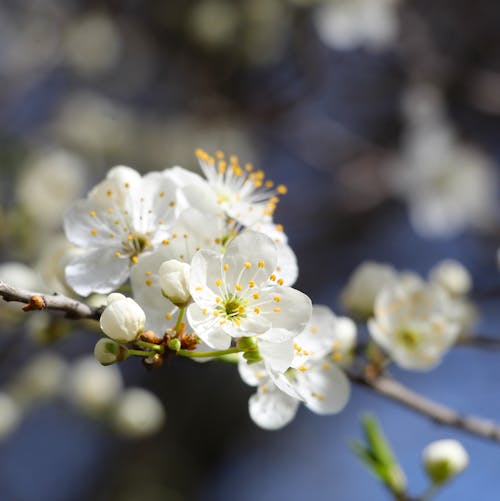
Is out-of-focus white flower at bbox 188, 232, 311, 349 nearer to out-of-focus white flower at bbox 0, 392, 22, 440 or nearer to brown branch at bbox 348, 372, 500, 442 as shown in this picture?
brown branch at bbox 348, 372, 500, 442

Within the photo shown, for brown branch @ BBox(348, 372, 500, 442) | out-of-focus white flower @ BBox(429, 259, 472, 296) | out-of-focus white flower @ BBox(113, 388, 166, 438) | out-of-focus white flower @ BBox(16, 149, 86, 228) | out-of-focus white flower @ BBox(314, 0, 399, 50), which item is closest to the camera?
brown branch @ BBox(348, 372, 500, 442)

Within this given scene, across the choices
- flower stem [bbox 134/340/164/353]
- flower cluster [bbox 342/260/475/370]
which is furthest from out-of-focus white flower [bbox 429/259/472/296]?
flower stem [bbox 134/340/164/353]

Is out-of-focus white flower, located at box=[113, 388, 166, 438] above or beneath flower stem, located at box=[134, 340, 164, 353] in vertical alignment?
beneath

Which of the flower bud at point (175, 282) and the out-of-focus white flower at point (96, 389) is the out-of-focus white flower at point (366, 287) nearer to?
the flower bud at point (175, 282)

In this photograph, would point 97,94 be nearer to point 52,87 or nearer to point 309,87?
point 52,87

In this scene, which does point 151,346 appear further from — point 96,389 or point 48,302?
point 96,389

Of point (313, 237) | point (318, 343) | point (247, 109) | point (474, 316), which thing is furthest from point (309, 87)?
point (318, 343)

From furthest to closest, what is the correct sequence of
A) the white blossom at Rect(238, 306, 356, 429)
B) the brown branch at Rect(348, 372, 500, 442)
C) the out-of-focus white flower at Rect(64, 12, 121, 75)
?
the out-of-focus white flower at Rect(64, 12, 121, 75)
the brown branch at Rect(348, 372, 500, 442)
the white blossom at Rect(238, 306, 356, 429)
